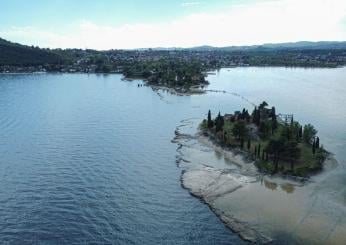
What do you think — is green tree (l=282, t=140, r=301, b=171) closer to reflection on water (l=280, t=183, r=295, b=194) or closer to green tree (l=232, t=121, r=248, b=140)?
reflection on water (l=280, t=183, r=295, b=194)

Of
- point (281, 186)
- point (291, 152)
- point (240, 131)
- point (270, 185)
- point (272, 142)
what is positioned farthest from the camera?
point (240, 131)

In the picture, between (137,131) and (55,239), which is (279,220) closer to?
(55,239)

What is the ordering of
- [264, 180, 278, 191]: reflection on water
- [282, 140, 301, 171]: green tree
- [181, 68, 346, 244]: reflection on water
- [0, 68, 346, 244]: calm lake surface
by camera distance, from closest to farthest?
[181, 68, 346, 244]: reflection on water → [0, 68, 346, 244]: calm lake surface → [264, 180, 278, 191]: reflection on water → [282, 140, 301, 171]: green tree

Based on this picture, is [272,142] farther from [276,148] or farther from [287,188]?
[287,188]

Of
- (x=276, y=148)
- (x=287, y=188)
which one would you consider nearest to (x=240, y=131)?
(x=276, y=148)

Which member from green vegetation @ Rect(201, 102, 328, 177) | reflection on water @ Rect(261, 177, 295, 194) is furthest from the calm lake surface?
reflection on water @ Rect(261, 177, 295, 194)

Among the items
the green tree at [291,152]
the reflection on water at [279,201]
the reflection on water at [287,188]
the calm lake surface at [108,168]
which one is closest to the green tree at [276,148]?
the green tree at [291,152]
